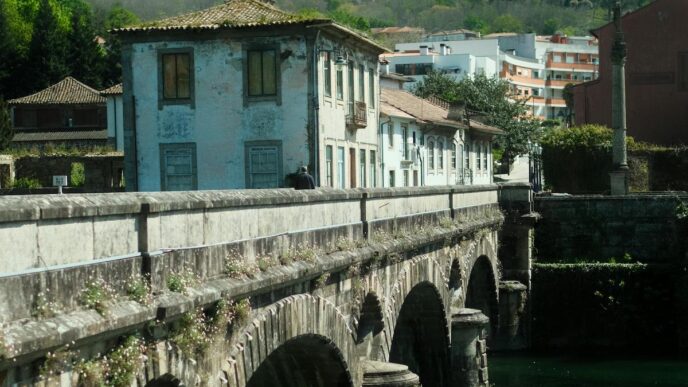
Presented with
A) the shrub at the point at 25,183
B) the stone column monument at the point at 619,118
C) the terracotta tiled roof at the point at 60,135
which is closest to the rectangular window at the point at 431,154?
the stone column monument at the point at 619,118

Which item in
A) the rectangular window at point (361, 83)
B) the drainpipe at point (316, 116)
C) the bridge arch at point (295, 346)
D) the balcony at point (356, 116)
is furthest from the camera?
the rectangular window at point (361, 83)

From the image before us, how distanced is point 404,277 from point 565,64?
143m

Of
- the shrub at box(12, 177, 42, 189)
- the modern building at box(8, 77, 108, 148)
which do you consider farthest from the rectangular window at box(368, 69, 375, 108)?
the modern building at box(8, 77, 108, 148)

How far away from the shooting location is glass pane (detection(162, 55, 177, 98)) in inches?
1412

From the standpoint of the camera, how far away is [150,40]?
3572 cm

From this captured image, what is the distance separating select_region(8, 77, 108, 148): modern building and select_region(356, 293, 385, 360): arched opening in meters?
52.5

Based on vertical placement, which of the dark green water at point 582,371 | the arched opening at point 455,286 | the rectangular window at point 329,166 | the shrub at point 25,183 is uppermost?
the rectangular window at point 329,166

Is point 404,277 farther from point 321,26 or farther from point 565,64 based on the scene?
point 565,64

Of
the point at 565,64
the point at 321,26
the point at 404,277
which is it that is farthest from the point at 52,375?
the point at 565,64

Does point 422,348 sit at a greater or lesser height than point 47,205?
lesser

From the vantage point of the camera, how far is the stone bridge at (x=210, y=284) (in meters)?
8.13

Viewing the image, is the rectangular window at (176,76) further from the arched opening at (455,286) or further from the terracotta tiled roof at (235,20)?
the arched opening at (455,286)

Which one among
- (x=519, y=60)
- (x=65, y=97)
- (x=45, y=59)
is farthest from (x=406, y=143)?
(x=519, y=60)

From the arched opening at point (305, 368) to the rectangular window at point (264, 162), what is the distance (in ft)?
61.3
